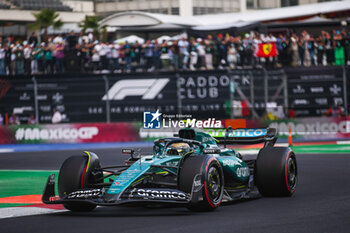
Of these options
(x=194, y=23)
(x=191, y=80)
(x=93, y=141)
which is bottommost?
(x=93, y=141)

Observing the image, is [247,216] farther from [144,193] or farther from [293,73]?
[293,73]

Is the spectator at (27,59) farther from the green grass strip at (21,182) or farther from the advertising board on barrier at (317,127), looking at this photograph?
the green grass strip at (21,182)

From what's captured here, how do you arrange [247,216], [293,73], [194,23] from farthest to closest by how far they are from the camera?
[194,23], [293,73], [247,216]

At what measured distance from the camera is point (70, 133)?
3170 centimetres

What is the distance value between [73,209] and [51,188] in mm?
469

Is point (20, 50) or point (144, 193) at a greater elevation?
point (20, 50)

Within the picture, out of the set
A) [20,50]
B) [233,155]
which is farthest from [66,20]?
[233,155]

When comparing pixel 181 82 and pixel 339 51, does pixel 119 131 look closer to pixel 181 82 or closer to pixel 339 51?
pixel 181 82

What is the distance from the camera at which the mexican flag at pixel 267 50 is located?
99.0 feet

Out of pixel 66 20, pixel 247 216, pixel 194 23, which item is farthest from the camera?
pixel 66 20

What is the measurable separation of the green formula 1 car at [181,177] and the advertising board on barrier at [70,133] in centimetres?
1855

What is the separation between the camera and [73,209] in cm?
1080

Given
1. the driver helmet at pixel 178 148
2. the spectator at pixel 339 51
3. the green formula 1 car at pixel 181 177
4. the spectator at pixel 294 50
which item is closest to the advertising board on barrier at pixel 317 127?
the spectator at pixel 339 51

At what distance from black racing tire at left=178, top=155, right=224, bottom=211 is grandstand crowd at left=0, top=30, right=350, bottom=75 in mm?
19904
